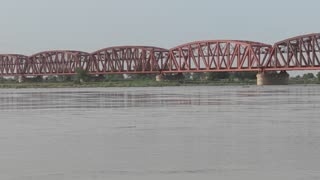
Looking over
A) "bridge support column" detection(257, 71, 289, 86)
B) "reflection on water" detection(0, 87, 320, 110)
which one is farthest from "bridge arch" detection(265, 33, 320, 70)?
"reflection on water" detection(0, 87, 320, 110)

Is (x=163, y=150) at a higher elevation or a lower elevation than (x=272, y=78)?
higher

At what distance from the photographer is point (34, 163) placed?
13.7 metres

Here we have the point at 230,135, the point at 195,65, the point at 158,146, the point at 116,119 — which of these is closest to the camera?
the point at 158,146

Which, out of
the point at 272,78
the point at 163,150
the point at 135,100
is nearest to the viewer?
the point at 163,150

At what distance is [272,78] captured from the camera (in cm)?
16238

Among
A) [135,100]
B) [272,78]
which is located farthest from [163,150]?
[272,78]

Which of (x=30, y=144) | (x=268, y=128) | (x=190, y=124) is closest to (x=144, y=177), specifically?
(x=30, y=144)

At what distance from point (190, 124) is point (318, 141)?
7.40m

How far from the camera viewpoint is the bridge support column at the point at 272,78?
159 m

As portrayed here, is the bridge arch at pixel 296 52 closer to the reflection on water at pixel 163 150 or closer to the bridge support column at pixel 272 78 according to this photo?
the bridge support column at pixel 272 78

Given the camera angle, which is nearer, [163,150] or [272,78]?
[163,150]

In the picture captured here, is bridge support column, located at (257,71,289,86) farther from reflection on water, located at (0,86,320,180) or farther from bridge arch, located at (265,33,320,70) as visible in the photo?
reflection on water, located at (0,86,320,180)

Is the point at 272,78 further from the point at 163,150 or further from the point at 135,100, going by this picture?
the point at 163,150

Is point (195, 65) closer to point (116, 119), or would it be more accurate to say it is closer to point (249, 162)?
point (116, 119)
